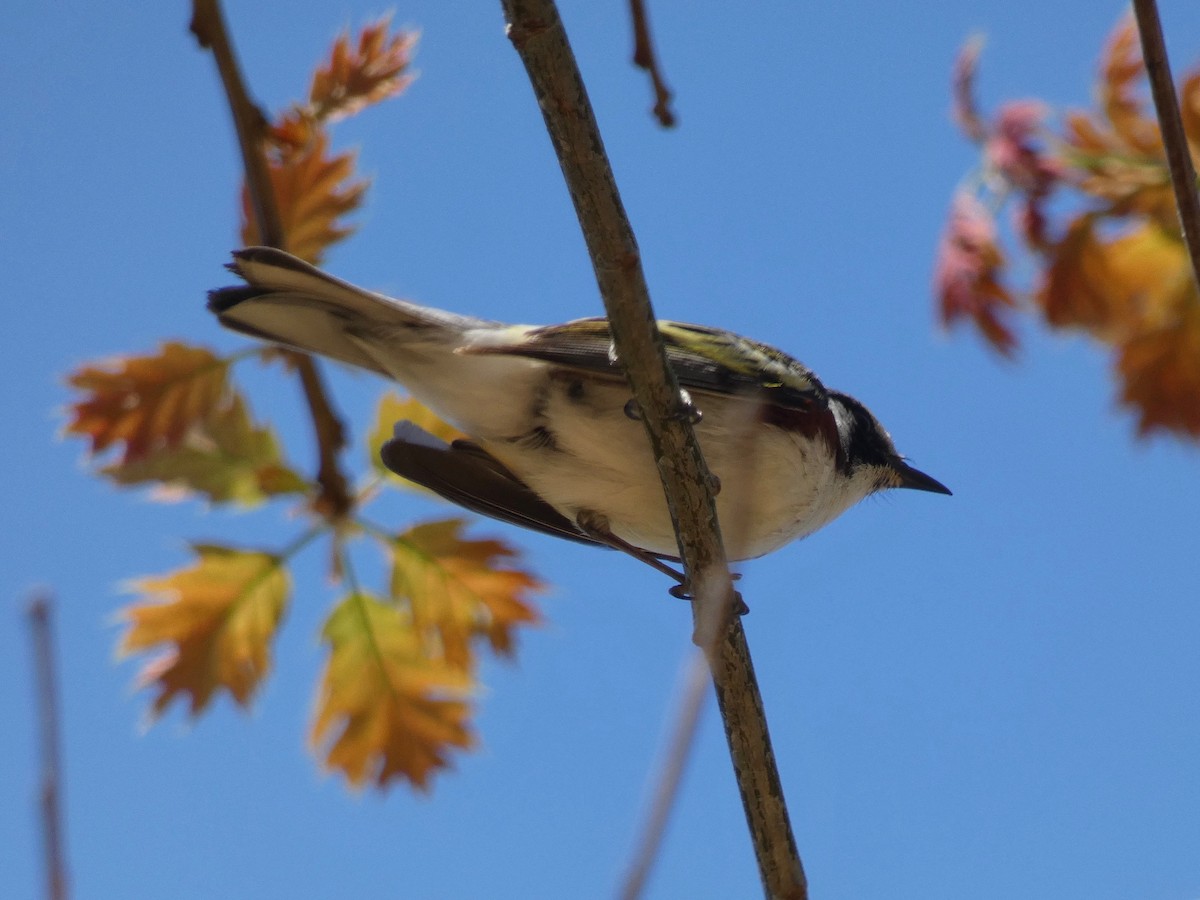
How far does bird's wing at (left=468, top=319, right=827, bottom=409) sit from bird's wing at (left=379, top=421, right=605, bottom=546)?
1.19ft

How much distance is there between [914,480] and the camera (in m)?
4.26

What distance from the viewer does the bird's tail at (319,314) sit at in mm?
3166

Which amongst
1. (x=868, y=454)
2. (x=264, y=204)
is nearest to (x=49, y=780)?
(x=264, y=204)

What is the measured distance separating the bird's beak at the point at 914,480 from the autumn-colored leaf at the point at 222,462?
1.88 metres

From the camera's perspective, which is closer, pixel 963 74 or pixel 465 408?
pixel 465 408

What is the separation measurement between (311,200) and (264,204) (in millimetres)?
292

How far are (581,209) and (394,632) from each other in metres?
1.70

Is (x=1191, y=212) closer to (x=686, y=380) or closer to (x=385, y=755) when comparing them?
(x=686, y=380)

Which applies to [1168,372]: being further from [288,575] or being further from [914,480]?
[288,575]

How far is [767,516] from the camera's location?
3355mm

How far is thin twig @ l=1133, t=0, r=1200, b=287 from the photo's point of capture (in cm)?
195

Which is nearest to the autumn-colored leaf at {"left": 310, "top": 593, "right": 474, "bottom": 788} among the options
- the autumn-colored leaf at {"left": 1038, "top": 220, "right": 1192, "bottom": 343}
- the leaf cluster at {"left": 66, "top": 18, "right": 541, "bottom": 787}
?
the leaf cluster at {"left": 66, "top": 18, "right": 541, "bottom": 787}

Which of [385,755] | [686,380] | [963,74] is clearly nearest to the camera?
[686,380]

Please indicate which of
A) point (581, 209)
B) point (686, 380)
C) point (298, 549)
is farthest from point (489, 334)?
point (581, 209)
